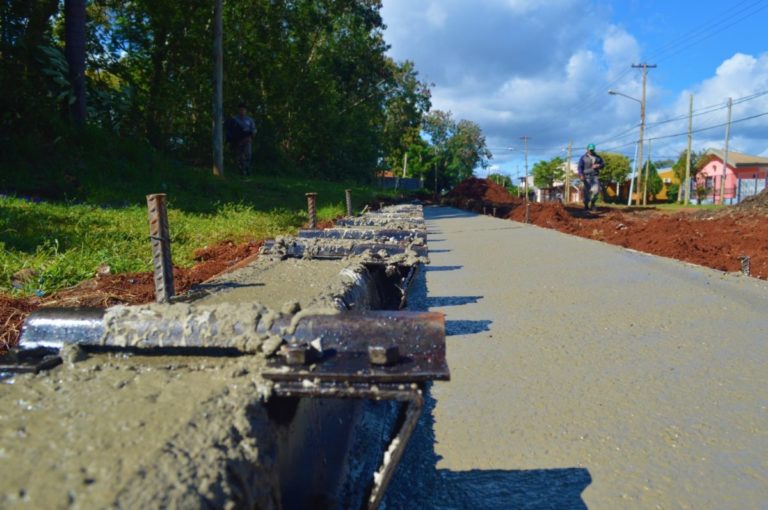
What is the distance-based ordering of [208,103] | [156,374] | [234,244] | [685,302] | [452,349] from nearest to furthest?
[156,374] < [452,349] < [685,302] < [234,244] < [208,103]

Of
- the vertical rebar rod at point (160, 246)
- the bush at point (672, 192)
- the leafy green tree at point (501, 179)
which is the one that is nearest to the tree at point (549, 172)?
the leafy green tree at point (501, 179)

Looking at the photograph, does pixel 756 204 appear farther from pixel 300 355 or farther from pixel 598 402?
pixel 300 355

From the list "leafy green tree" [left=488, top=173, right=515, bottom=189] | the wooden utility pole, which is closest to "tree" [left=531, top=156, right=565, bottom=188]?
"leafy green tree" [left=488, top=173, right=515, bottom=189]

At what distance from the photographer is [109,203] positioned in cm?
773

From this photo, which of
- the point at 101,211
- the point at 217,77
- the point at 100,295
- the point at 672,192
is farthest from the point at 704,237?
the point at 672,192

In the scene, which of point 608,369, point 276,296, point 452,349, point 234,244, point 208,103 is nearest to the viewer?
point 276,296

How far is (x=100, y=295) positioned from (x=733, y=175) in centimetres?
5767

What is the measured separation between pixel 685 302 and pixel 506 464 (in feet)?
10.1

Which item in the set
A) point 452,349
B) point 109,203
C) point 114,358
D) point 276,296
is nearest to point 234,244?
point 109,203

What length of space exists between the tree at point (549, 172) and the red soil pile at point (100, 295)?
275 feet

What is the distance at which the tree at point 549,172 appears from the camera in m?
86.2

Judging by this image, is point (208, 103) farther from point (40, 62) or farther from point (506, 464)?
point (506, 464)

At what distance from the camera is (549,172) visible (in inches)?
3492

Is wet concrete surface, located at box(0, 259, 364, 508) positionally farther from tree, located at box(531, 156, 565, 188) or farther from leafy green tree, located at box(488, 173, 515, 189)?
leafy green tree, located at box(488, 173, 515, 189)
